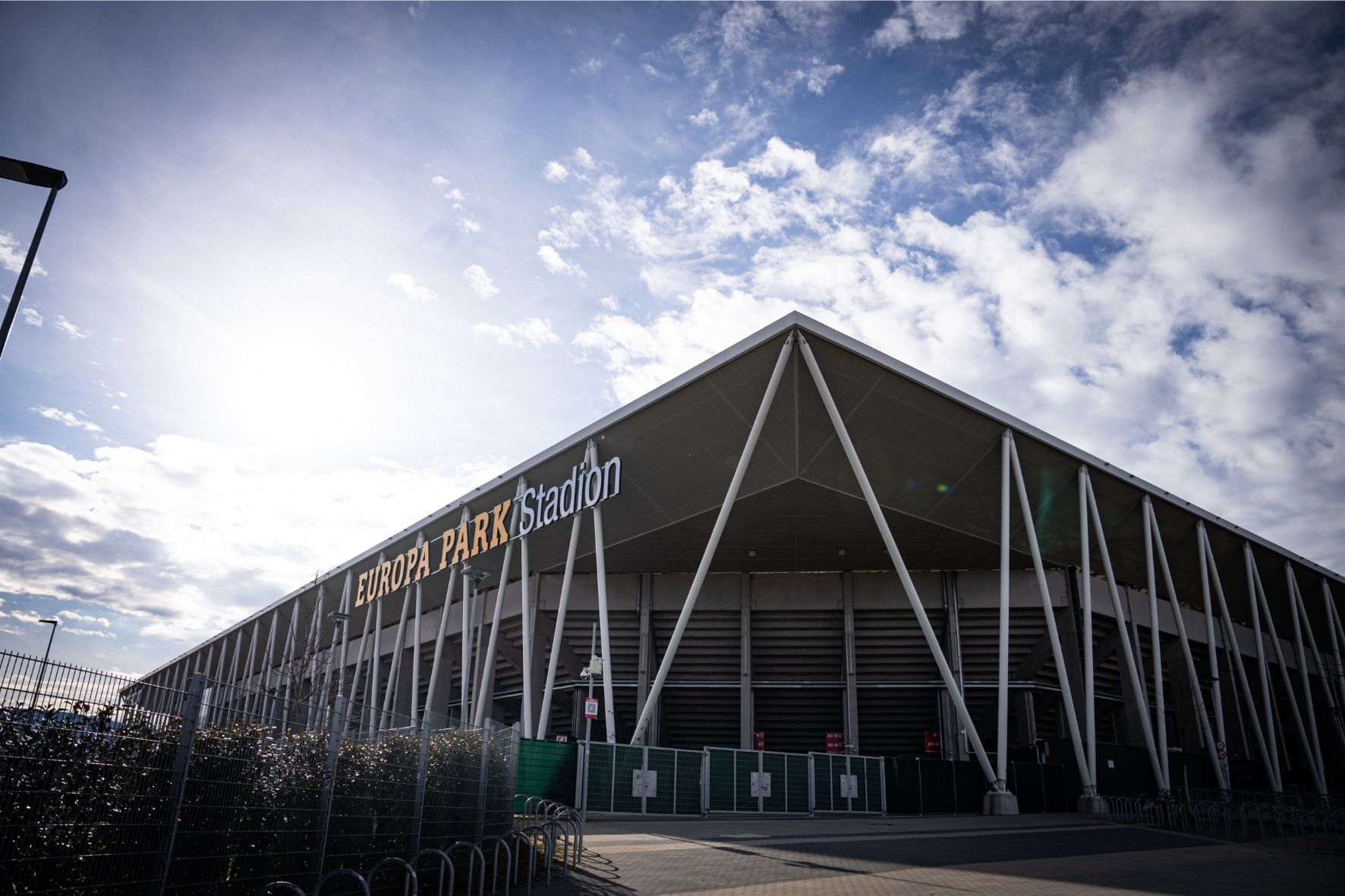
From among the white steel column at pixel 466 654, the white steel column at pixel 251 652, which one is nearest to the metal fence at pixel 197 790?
the white steel column at pixel 466 654

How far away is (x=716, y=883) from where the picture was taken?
11.3 metres

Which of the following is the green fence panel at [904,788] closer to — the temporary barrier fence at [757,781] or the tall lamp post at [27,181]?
the temporary barrier fence at [757,781]

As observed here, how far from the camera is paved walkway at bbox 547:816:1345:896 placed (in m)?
11.3

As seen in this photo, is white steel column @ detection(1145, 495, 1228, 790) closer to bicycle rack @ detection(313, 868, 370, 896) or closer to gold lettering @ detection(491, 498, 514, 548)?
gold lettering @ detection(491, 498, 514, 548)

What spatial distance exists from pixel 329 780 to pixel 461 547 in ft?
100

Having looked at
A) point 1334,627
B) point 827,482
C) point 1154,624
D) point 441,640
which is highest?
point 827,482

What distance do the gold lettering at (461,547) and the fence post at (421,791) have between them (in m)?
28.1

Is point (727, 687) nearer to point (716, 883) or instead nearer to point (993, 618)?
point (993, 618)

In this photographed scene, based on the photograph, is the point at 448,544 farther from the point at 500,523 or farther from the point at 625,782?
the point at 625,782

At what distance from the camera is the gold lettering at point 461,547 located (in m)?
38.0

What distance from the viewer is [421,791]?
32.4ft

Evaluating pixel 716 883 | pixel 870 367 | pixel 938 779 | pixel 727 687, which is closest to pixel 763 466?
pixel 870 367

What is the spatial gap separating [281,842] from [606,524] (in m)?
27.4

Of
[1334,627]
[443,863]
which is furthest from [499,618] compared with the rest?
[1334,627]
